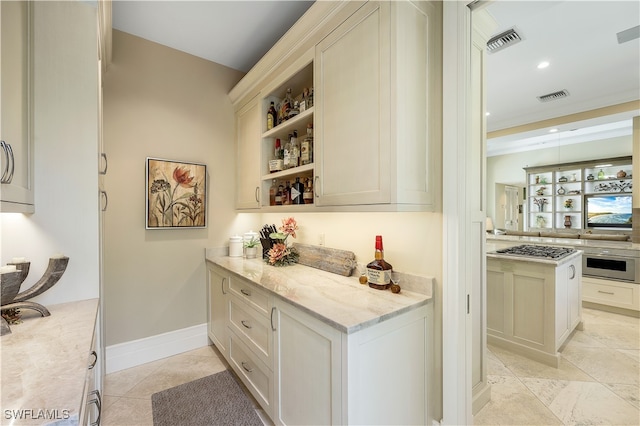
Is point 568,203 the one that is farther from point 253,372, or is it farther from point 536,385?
point 253,372

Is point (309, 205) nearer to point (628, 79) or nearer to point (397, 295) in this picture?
point (397, 295)

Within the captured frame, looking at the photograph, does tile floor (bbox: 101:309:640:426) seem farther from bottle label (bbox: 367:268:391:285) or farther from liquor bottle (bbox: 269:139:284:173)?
liquor bottle (bbox: 269:139:284:173)

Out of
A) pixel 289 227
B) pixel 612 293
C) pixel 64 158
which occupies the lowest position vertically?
pixel 612 293

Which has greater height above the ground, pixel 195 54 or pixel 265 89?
pixel 195 54

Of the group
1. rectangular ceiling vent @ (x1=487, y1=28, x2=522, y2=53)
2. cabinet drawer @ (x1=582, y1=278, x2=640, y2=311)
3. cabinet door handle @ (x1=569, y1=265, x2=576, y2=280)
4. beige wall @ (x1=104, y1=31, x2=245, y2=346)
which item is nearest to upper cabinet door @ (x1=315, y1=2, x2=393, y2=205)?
beige wall @ (x1=104, y1=31, x2=245, y2=346)

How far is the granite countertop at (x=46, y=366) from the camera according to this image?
666 mm

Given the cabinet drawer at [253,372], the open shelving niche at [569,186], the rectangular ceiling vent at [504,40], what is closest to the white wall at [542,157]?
the open shelving niche at [569,186]

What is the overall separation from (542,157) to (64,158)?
29.1 ft

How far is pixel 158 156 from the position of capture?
100 inches

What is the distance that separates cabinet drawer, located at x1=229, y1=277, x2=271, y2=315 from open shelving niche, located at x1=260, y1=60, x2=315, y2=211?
66 cm

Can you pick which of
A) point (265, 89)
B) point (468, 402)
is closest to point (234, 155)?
point (265, 89)

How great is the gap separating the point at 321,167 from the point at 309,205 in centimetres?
30

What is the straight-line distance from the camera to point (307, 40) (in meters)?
1.90

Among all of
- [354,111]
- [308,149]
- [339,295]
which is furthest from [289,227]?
[354,111]
